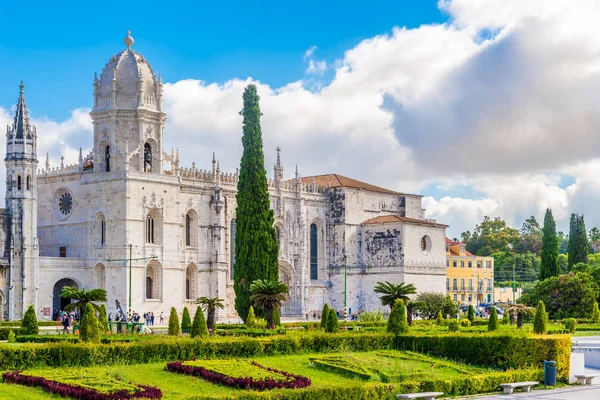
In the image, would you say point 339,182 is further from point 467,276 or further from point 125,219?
point 467,276

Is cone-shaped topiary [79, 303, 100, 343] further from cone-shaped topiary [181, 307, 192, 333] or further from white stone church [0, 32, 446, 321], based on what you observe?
white stone church [0, 32, 446, 321]

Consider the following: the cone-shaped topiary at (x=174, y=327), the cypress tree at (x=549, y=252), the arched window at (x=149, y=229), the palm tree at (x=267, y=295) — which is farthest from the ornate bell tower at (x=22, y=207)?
the cypress tree at (x=549, y=252)

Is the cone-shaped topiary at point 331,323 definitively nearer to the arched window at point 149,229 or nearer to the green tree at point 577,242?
the arched window at point 149,229

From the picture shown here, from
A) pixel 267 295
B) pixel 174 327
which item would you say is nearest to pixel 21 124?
pixel 267 295

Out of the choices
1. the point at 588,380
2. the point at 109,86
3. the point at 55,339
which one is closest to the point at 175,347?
the point at 55,339

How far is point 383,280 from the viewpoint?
7650cm

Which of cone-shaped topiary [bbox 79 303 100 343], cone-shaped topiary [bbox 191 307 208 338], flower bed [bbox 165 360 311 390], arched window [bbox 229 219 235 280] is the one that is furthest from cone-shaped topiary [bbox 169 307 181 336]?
arched window [bbox 229 219 235 280]

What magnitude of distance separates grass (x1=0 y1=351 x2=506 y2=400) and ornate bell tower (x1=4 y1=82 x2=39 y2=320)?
31035 millimetres

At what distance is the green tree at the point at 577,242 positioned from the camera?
3196 inches

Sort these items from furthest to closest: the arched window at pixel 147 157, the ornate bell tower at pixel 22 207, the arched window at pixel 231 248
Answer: the arched window at pixel 231 248 < the arched window at pixel 147 157 < the ornate bell tower at pixel 22 207

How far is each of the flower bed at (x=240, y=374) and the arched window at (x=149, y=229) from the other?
118 feet

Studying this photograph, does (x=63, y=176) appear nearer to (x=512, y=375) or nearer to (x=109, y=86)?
(x=109, y=86)

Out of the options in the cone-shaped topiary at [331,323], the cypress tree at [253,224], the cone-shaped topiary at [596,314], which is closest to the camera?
the cone-shaped topiary at [331,323]

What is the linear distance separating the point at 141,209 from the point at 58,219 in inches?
263
